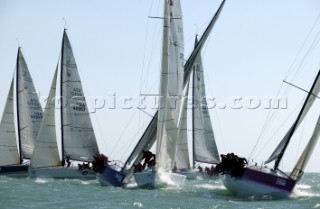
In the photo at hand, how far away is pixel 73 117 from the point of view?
53.8m

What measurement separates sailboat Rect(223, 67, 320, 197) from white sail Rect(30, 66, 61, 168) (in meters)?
16.5

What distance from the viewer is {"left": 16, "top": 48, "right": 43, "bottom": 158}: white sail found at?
55.9 m

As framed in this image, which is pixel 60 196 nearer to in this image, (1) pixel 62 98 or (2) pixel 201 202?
(2) pixel 201 202

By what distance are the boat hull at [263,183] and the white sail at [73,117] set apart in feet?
59.3

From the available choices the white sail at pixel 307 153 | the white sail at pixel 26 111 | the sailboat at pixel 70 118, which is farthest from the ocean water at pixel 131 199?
the white sail at pixel 26 111

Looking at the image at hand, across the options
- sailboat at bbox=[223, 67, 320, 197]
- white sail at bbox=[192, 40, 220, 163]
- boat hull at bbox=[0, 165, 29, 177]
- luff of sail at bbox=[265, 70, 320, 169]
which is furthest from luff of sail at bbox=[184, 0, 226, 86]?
white sail at bbox=[192, 40, 220, 163]

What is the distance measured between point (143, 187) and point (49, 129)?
46.4 feet

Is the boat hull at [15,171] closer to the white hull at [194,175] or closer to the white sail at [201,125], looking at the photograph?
the white hull at [194,175]

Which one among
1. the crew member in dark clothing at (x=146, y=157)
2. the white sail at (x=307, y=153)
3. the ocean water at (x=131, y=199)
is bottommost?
the ocean water at (x=131, y=199)

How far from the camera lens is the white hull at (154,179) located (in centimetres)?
3934

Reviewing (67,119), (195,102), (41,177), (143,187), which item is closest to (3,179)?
(41,177)

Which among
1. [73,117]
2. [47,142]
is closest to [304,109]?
[47,142]

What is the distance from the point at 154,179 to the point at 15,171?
16.2m

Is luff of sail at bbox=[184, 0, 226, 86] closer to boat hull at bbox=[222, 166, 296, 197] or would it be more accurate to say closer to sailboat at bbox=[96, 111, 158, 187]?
sailboat at bbox=[96, 111, 158, 187]
